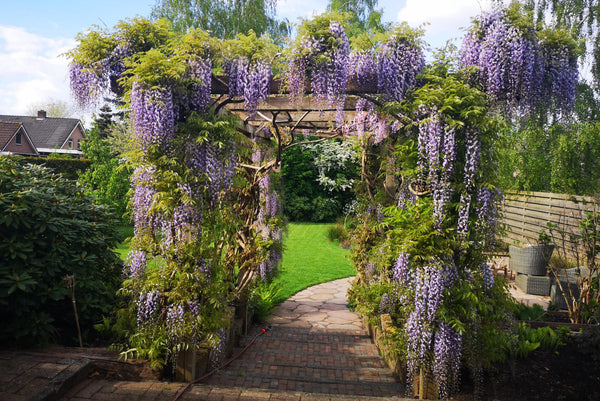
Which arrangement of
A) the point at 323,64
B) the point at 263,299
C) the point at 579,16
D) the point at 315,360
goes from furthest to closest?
the point at 579,16 → the point at 263,299 → the point at 315,360 → the point at 323,64

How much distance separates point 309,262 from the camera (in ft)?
30.8

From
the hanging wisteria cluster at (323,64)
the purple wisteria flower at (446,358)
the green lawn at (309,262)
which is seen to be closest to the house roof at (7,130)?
the green lawn at (309,262)

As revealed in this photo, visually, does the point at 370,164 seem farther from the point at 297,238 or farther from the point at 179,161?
the point at 297,238

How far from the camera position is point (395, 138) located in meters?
4.52

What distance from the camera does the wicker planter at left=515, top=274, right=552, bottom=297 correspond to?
6.75 m

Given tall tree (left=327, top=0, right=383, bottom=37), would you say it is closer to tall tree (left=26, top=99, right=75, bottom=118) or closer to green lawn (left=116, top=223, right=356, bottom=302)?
green lawn (left=116, top=223, right=356, bottom=302)

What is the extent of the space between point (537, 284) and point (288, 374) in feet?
16.4

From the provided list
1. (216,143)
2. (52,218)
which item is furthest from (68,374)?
(216,143)

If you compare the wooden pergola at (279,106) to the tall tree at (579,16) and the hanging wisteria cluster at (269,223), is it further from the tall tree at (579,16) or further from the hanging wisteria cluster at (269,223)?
the tall tree at (579,16)

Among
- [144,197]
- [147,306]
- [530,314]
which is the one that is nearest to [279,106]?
[144,197]

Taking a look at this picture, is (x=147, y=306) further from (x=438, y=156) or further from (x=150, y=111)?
(x=438, y=156)

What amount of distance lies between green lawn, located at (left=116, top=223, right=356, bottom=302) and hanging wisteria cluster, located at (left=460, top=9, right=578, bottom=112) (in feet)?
10.7

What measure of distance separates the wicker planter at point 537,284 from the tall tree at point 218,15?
38.0 ft

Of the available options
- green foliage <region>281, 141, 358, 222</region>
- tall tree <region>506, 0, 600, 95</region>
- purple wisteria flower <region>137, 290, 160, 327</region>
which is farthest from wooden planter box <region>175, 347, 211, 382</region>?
tall tree <region>506, 0, 600, 95</region>
